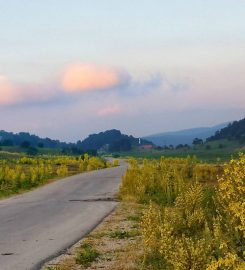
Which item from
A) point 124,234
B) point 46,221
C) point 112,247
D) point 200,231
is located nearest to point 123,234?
point 124,234

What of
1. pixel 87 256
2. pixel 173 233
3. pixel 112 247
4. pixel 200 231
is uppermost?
pixel 173 233

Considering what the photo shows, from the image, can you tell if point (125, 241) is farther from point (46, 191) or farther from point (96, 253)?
point (46, 191)

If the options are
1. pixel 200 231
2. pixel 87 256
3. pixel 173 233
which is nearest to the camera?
pixel 87 256

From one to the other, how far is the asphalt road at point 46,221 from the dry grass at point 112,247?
380mm

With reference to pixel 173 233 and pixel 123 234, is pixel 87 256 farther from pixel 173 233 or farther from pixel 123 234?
pixel 123 234

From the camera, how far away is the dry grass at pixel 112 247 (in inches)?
424

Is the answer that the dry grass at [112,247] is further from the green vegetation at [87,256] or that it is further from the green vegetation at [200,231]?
the green vegetation at [200,231]

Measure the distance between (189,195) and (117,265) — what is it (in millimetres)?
3398

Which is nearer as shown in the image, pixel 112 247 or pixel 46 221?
pixel 112 247

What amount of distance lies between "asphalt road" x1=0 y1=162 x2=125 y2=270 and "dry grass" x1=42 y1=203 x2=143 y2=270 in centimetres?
38

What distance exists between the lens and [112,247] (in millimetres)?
12820

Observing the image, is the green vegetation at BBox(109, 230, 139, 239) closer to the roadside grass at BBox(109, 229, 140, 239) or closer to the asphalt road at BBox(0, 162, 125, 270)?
the roadside grass at BBox(109, 229, 140, 239)

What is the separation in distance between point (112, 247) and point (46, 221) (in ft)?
18.0

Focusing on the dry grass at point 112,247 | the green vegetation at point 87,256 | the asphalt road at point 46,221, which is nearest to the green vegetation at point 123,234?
the dry grass at point 112,247
